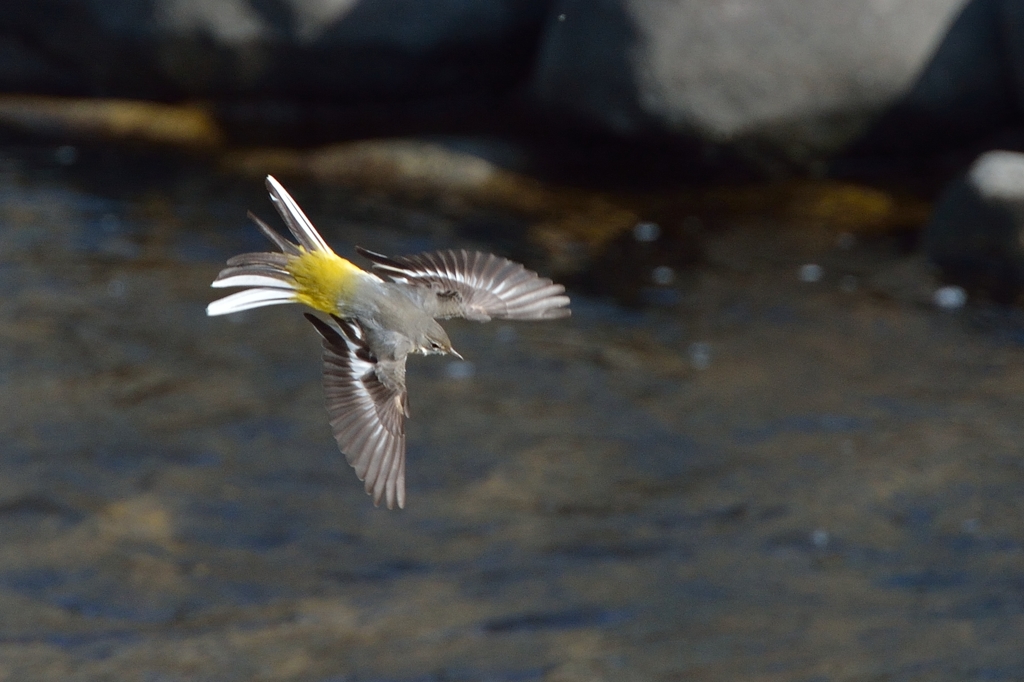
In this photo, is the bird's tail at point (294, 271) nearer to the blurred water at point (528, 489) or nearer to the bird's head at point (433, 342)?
the bird's head at point (433, 342)

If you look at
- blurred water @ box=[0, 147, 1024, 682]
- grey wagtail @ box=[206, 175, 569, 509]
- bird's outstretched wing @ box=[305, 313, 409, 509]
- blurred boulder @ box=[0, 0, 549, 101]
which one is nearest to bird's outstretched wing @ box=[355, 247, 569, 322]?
grey wagtail @ box=[206, 175, 569, 509]

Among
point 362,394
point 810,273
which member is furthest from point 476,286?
point 810,273

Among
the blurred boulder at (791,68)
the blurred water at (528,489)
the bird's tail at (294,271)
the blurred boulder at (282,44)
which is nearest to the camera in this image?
the bird's tail at (294,271)

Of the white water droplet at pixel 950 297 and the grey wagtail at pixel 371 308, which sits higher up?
the white water droplet at pixel 950 297

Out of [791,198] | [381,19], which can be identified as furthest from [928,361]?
[381,19]

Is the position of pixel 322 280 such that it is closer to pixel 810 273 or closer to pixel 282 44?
pixel 810 273

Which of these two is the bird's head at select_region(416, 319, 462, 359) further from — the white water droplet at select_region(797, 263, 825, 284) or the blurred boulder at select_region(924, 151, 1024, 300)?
the blurred boulder at select_region(924, 151, 1024, 300)

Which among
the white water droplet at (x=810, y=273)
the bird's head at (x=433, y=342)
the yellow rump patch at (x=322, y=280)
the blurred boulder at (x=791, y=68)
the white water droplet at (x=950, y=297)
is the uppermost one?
the blurred boulder at (x=791, y=68)

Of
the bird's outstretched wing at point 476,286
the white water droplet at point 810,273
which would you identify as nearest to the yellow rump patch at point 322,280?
the bird's outstretched wing at point 476,286
